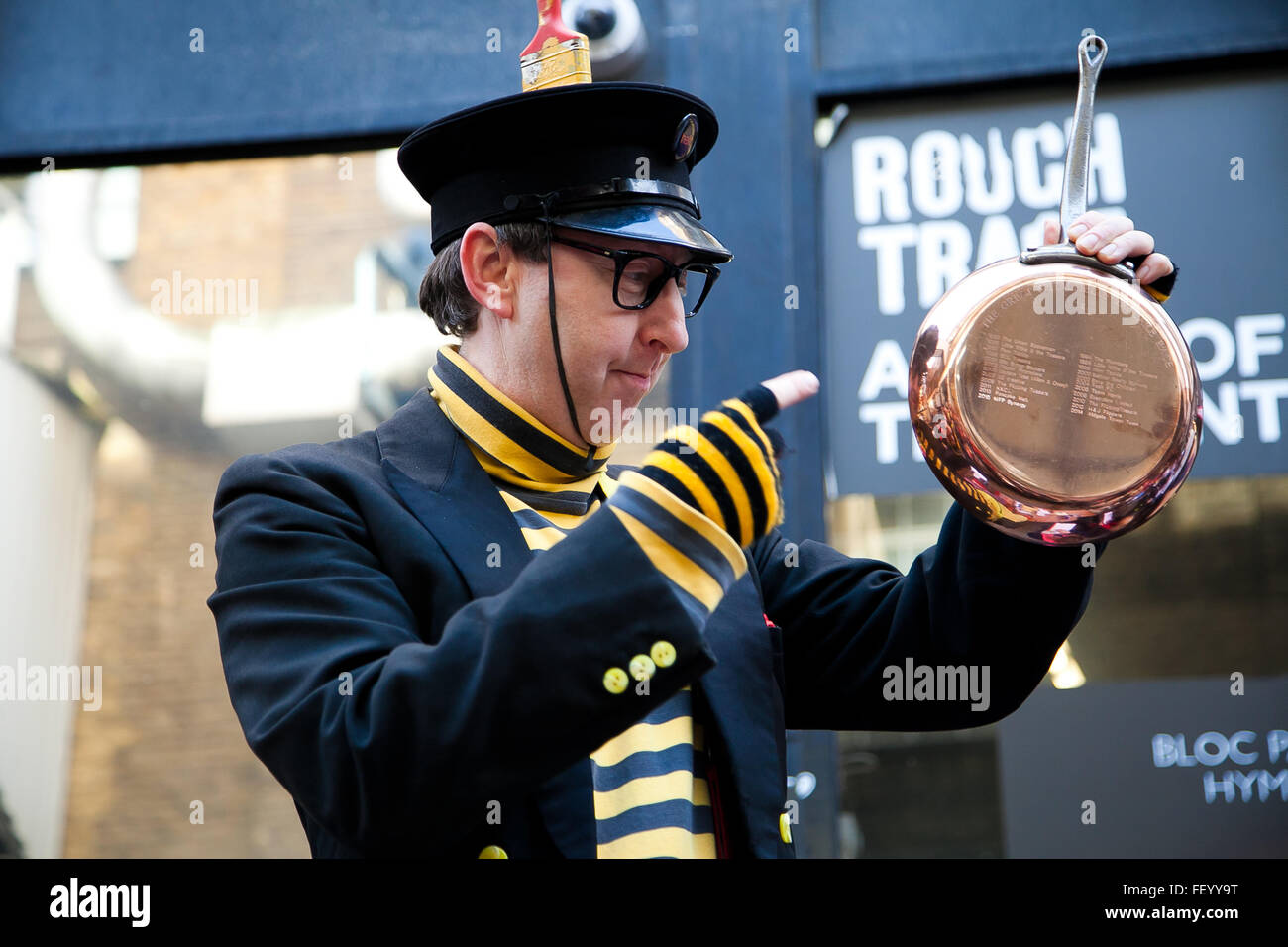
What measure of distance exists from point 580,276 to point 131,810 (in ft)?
11.3

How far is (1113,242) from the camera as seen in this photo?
1.88 meters

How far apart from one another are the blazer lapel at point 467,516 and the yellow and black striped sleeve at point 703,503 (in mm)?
348

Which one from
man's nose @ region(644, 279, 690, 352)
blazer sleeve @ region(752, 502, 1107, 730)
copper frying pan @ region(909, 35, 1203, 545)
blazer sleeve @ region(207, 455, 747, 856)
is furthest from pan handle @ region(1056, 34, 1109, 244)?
blazer sleeve @ region(207, 455, 747, 856)

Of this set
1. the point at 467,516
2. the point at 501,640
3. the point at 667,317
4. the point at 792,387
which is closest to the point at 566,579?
the point at 501,640

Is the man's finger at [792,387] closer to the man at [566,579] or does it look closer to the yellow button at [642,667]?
the man at [566,579]

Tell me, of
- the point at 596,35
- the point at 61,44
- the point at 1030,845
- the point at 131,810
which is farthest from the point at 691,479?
the point at 61,44

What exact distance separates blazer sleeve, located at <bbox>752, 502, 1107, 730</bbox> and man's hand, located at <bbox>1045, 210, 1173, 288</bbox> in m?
0.39

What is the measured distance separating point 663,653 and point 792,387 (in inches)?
14.2

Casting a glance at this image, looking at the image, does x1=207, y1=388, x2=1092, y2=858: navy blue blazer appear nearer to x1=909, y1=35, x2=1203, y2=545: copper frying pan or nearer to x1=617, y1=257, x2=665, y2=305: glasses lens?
x1=909, y1=35, x2=1203, y2=545: copper frying pan

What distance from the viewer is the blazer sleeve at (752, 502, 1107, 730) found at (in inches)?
77.5

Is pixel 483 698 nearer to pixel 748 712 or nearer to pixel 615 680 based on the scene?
pixel 615 680
